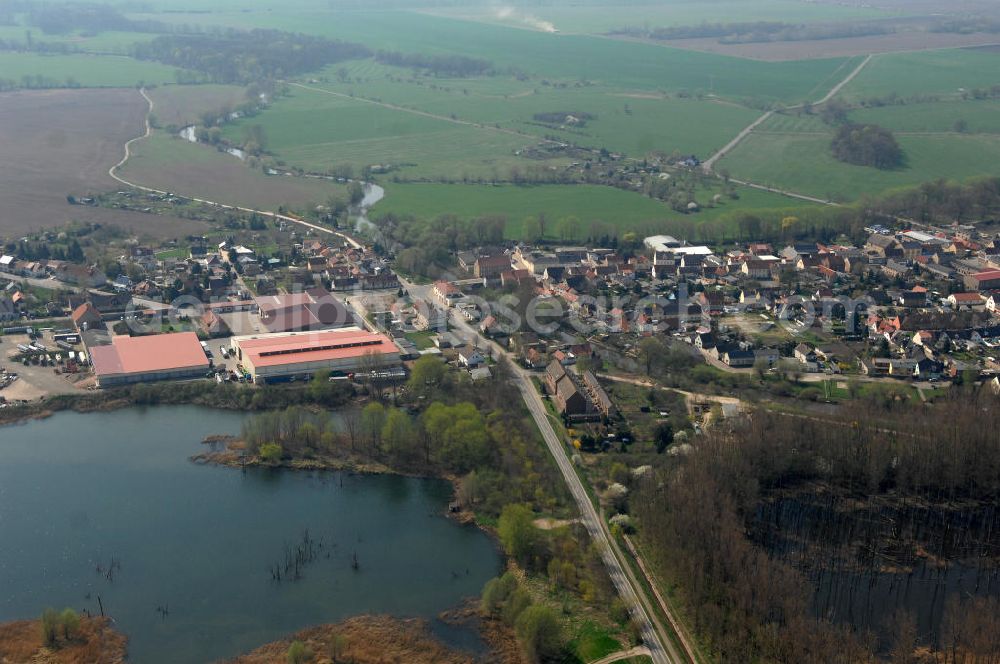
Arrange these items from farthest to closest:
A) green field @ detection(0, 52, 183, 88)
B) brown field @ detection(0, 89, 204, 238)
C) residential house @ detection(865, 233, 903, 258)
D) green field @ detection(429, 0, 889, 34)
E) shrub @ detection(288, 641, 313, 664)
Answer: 1. green field @ detection(429, 0, 889, 34)
2. green field @ detection(0, 52, 183, 88)
3. brown field @ detection(0, 89, 204, 238)
4. residential house @ detection(865, 233, 903, 258)
5. shrub @ detection(288, 641, 313, 664)

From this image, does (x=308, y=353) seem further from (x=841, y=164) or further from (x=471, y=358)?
(x=841, y=164)

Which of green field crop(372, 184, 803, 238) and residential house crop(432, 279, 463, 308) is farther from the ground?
green field crop(372, 184, 803, 238)

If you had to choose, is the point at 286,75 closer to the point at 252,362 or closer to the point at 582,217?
the point at 582,217

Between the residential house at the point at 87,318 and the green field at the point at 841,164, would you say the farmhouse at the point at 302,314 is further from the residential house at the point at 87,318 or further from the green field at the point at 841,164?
the green field at the point at 841,164

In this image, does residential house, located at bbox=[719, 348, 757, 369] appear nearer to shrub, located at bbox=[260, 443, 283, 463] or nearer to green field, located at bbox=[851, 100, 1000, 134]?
shrub, located at bbox=[260, 443, 283, 463]

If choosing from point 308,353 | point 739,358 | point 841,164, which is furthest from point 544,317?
point 841,164

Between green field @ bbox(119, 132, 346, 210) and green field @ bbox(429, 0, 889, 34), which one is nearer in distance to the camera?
green field @ bbox(119, 132, 346, 210)

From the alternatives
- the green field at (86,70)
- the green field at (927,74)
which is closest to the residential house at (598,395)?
the green field at (927,74)

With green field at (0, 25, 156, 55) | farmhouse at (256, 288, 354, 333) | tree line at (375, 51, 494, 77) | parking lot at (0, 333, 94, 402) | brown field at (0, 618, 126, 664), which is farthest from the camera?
green field at (0, 25, 156, 55)

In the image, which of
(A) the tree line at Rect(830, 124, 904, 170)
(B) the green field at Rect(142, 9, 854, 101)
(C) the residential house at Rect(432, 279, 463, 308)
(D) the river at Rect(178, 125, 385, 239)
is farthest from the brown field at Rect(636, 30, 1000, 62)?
(C) the residential house at Rect(432, 279, 463, 308)
